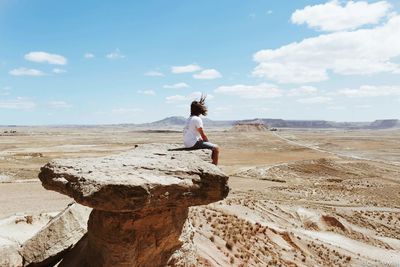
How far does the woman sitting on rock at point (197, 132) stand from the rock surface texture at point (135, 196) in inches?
28.9

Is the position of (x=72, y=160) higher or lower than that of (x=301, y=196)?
higher

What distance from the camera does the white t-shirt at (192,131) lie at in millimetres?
12172

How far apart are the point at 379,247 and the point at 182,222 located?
2052cm

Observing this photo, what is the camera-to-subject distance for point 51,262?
474 inches

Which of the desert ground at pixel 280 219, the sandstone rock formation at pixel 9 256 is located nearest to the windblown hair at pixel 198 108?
the desert ground at pixel 280 219

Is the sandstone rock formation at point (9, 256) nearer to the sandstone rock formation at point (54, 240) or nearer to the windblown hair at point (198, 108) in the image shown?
the sandstone rock formation at point (54, 240)

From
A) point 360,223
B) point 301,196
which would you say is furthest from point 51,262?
point 301,196

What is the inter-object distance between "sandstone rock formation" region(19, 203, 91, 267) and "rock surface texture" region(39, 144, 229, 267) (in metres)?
0.54

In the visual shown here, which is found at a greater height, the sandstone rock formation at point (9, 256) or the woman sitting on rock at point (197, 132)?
the woman sitting on rock at point (197, 132)

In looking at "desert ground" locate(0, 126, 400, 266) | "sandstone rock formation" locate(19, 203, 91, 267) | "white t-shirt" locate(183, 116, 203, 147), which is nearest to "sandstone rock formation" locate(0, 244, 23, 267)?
"sandstone rock formation" locate(19, 203, 91, 267)

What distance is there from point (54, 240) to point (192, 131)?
5099 mm

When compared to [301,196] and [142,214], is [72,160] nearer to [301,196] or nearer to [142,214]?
[142,214]

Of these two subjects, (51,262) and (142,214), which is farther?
(51,262)

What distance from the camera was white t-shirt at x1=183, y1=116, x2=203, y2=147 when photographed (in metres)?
12.2
